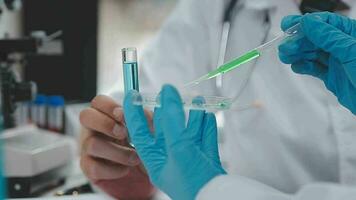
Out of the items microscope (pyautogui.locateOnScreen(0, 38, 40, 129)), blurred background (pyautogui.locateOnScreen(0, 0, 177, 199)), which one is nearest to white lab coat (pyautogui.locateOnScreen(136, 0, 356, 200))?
blurred background (pyautogui.locateOnScreen(0, 0, 177, 199))

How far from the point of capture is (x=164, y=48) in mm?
1146

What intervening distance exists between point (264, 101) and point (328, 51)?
41 cm

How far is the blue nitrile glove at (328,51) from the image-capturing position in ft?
1.95

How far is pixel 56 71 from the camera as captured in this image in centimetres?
163

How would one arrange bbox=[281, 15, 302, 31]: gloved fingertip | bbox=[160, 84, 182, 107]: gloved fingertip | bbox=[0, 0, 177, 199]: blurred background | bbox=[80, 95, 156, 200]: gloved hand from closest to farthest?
bbox=[160, 84, 182, 107]: gloved fingertip, bbox=[281, 15, 302, 31]: gloved fingertip, bbox=[80, 95, 156, 200]: gloved hand, bbox=[0, 0, 177, 199]: blurred background

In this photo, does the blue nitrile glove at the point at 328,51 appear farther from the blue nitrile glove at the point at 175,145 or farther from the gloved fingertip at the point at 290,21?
the blue nitrile glove at the point at 175,145

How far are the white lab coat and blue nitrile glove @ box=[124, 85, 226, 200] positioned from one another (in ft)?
0.65

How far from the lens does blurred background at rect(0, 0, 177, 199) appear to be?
40.2 inches

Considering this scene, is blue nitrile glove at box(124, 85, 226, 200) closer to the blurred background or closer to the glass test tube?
the glass test tube

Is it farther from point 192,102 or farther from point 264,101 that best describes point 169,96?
point 264,101

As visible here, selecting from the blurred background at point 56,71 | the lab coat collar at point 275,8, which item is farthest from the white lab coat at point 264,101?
the blurred background at point 56,71

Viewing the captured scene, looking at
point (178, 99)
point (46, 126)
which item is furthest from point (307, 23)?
point (46, 126)

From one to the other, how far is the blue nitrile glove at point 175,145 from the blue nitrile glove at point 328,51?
0.60ft

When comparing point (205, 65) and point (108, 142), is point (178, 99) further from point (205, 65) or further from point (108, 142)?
point (205, 65)
